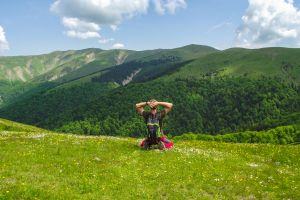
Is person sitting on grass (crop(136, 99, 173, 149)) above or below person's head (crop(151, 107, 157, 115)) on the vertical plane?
below

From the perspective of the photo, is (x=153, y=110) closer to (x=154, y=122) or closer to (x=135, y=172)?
(x=154, y=122)

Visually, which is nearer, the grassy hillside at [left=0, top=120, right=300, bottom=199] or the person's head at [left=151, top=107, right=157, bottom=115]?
the grassy hillside at [left=0, top=120, right=300, bottom=199]

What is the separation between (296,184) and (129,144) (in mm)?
14399

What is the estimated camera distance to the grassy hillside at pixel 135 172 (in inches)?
715

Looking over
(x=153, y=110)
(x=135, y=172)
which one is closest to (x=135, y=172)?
(x=135, y=172)

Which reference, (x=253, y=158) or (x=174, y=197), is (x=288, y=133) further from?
(x=174, y=197)

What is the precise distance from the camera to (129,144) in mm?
31562

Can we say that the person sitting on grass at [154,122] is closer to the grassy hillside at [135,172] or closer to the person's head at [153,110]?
the person's head at [153,110]

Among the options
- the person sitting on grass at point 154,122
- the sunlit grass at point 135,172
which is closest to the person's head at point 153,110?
the person sitting on grass at point 154,122

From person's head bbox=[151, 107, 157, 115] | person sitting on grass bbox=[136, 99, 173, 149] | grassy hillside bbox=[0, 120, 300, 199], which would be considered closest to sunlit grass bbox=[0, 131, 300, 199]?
grassy hillside bbox=[0, 120, 300, 199]

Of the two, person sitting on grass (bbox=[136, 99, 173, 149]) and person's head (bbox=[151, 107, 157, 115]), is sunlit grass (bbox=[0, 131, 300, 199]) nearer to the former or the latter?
person sitting on grass (bbox=[136, 99, 173, 149])

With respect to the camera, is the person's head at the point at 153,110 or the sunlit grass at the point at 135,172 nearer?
the sunlit grass at the point at 135,172

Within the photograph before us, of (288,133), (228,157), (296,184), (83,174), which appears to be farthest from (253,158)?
(288,133)

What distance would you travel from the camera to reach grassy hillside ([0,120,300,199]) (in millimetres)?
18156
